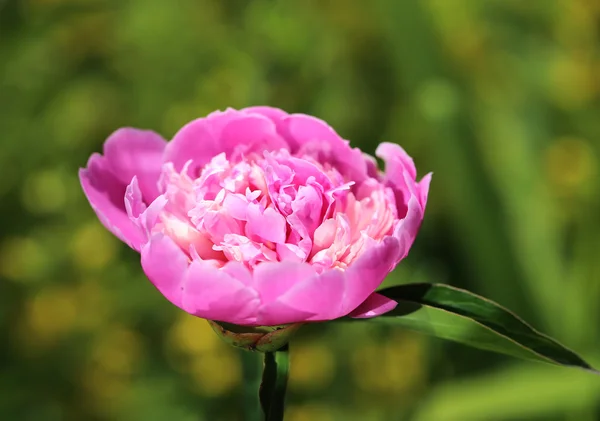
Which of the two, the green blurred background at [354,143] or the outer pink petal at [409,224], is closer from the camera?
the outer pink petal at [409,224]

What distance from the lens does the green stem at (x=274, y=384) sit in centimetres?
41

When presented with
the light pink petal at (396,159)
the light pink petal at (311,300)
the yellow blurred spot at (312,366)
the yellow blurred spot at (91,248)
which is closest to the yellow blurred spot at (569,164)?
the yellow blurred spot at (312,366)

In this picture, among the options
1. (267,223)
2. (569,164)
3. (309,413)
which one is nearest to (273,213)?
(267,223)

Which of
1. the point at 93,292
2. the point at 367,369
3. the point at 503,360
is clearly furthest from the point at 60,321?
the point at 503,360

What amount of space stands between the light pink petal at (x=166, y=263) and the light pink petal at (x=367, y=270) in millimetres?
90

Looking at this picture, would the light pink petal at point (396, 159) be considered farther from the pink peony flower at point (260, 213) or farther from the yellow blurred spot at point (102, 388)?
the yellow blurred spot at point (102, 388)

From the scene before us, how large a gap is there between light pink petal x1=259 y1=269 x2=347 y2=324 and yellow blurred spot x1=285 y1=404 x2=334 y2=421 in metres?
0.74

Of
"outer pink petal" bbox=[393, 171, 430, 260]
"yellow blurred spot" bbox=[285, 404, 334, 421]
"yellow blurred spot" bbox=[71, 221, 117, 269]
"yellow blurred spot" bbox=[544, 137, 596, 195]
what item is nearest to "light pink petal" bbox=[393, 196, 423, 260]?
"outer pink petal" bbox=[393, 171, 430, 260]

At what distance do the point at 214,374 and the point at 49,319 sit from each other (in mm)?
288

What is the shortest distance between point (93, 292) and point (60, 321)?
7 cm

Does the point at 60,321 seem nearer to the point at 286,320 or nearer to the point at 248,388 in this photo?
the point at 248,388

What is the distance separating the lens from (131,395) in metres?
1.11

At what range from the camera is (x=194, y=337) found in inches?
44.5

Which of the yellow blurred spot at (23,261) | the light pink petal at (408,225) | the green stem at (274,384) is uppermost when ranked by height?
the light pink petal at (408,225)
